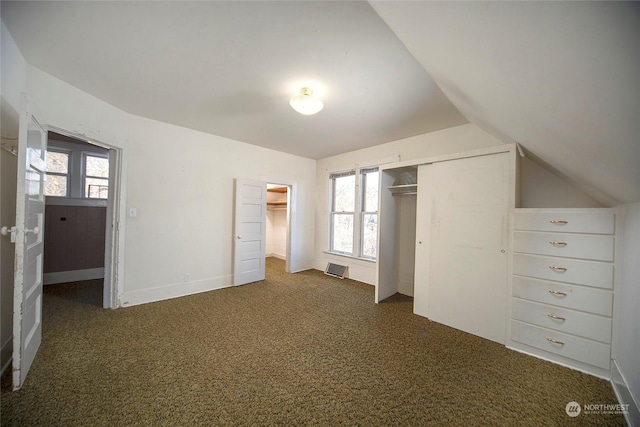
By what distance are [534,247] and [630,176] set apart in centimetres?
99

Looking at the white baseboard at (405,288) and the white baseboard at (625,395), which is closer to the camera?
the white baseboard at (625,395)

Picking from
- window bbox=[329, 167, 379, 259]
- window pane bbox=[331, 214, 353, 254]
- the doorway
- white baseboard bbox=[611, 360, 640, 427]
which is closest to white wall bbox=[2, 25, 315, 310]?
the doorway

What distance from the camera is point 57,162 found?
4043 millimetres

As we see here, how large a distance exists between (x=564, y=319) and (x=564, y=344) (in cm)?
21

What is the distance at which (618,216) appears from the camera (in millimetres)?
1778

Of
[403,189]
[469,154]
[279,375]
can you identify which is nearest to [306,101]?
[469,154]

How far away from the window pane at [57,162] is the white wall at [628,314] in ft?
24.0

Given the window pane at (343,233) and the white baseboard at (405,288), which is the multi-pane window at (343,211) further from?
the white baseboard at (405,288)

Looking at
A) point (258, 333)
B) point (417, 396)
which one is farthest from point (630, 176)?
point (258, 333)

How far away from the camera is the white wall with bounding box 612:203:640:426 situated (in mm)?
1483

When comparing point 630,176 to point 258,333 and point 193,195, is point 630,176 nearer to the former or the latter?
point 258,333

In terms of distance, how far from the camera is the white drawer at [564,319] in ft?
6.00

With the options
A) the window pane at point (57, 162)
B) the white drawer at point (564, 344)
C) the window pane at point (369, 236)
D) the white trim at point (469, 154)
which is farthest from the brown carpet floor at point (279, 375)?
the window pane at point (57, 162)

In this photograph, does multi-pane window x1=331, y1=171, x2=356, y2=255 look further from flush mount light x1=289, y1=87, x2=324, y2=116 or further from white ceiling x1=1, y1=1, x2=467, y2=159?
flush mount light x1=289, y1=87, x2=324, y2=116
